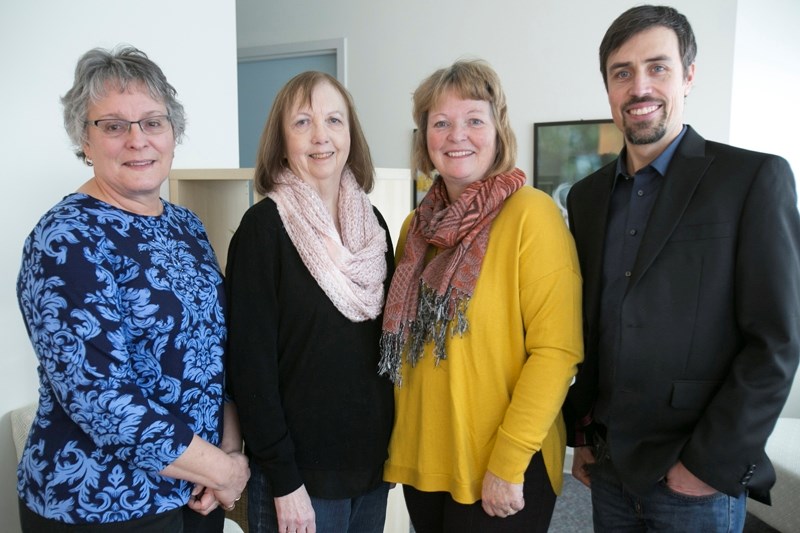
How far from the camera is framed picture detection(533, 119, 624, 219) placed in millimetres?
3410

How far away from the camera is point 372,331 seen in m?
1.43

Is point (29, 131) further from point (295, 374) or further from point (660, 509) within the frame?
point (660, 509)

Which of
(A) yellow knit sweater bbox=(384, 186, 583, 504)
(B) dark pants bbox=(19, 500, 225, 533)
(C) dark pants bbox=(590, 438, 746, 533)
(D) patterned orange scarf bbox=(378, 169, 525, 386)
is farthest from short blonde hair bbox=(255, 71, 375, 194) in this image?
(C) dark pants bbox=(590, 438, 746, 533)

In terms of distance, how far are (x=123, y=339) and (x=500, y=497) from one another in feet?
2.74

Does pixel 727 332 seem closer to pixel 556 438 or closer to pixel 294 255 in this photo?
pixel 556 438

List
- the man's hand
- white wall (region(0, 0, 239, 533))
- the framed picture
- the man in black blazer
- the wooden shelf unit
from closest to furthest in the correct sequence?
the man in black blazer < the man's hand < white wall (region(0, 0, 239, 533)) < the wooden shelf unit < the framed picture

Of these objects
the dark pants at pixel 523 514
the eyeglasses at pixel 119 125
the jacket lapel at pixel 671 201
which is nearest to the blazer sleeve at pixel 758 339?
the jacket lapel at pixel 671 201

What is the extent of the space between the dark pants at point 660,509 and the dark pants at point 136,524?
0.94 meters

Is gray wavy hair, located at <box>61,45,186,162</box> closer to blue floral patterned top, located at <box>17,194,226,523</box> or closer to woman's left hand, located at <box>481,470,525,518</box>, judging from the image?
blue floral patterned top, located at <box>17,194,226,523</box>

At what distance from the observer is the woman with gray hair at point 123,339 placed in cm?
107

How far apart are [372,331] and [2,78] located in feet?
4.51

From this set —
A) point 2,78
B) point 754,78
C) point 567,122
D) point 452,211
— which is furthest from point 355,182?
point 754,78

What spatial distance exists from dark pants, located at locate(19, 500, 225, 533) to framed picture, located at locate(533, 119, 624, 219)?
267 cm

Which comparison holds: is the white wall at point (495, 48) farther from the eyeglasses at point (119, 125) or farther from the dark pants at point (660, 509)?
the eyeglasses at point (119, 125)
